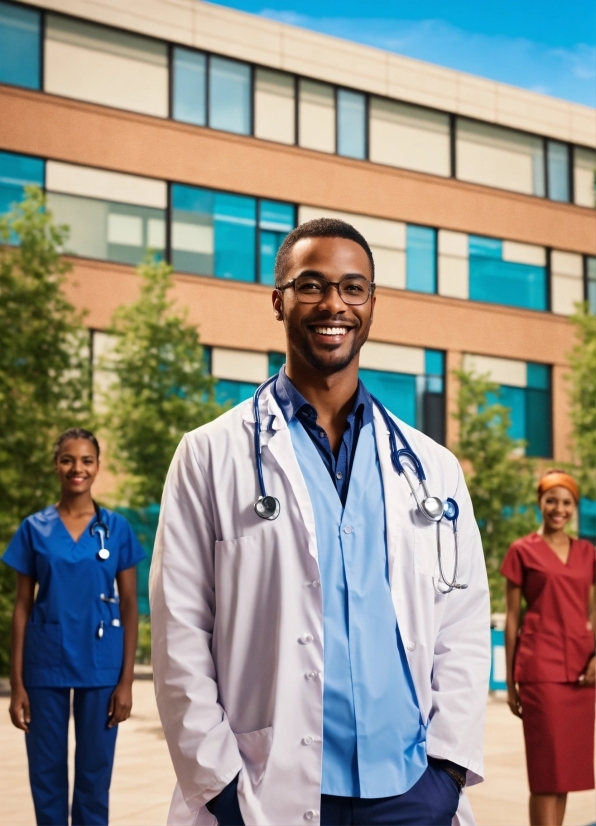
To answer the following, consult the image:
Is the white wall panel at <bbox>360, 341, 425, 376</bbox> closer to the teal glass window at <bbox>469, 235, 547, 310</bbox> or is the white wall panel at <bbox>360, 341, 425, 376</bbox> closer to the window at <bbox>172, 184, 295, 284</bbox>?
the teal glass window at <bbox>469, 235, 547, 310</bbox>

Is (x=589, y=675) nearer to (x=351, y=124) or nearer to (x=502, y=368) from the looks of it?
(x=351, y=124)

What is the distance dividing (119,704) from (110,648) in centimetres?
25

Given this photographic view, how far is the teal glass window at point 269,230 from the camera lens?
81.5 ft

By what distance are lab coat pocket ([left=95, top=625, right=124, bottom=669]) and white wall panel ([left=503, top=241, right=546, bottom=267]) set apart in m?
23.7

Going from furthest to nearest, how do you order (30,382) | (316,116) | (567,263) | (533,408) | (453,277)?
(567,263)
(533,408)
(453,277)
(316,116)
(30,382)

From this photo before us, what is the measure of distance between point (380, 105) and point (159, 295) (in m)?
10.3

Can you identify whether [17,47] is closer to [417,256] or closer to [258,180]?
[258,180]

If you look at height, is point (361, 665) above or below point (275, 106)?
below

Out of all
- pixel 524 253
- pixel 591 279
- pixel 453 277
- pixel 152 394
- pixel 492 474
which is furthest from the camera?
pixel 591 279

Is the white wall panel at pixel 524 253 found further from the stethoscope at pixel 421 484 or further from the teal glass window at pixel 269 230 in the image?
the stethoscope at pixel 421 484

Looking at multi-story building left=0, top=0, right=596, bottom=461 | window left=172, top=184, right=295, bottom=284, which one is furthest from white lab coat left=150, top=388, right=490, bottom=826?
window left=172, top=184, right=295, bottom=284

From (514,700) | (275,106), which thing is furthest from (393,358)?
(514,700)

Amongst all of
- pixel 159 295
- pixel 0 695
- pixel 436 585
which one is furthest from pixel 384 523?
pixel 159 295

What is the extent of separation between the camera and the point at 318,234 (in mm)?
2820
